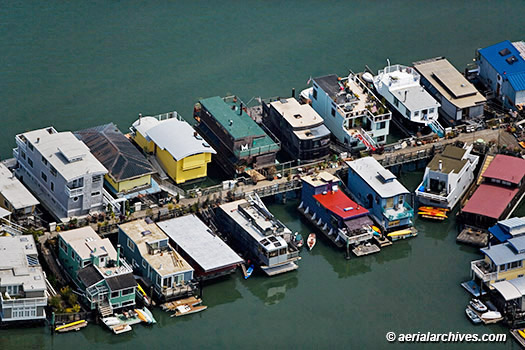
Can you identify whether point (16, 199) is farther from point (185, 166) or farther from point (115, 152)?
point (185, 166)

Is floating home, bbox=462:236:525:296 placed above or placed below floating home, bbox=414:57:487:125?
below

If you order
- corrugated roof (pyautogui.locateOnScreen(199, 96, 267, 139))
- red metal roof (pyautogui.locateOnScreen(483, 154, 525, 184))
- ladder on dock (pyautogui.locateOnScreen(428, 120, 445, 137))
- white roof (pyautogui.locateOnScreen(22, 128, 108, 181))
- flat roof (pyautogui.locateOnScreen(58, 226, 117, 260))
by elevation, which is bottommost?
flat roof (pyautogui.locateOnScreen(58, 226, 117, 260))

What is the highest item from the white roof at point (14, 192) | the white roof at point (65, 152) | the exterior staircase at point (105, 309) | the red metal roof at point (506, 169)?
the white roof at point (65, 152)

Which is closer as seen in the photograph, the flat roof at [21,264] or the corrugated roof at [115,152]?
the flat roof at [21,264]

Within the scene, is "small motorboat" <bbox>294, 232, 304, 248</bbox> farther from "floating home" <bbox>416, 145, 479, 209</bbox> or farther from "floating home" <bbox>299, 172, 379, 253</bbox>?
"floating home" <bbox>416, 145, 479, 209</bbox>

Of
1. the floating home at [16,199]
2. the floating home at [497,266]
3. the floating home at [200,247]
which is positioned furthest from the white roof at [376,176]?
the floating home at [16,199]

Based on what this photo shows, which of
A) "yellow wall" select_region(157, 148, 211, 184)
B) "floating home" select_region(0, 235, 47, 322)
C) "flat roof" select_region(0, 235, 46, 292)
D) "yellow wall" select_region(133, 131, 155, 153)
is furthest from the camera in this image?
"yellow wall" select_region(133, 131, 155, 153)

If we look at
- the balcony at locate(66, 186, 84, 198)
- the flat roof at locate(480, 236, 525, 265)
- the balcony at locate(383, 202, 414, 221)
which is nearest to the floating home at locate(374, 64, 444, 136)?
the balcony at locate(383, 202, 414, 221)

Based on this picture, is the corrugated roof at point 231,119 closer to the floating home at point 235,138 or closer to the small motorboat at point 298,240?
the floating home at point 235,138
